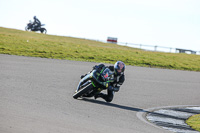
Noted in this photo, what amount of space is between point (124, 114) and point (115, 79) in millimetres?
1544

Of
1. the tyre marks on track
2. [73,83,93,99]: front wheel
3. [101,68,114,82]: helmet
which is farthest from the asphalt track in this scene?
[101,68,114,82]: helmet

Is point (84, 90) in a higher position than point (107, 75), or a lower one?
lower

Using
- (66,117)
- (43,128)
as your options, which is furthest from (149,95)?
(43,128)

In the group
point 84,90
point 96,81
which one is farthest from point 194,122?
point 84,90

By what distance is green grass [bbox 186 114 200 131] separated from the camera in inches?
328

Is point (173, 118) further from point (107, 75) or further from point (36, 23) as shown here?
point (36, 23)

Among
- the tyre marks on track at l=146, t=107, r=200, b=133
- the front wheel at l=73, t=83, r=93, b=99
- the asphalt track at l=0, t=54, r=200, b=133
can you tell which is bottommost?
the tyre marks on track at l=146, t=107, r=200, b=133

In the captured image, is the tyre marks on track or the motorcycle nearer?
the tyre marks on track

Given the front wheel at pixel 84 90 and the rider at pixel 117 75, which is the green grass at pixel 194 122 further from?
the front wheel at pixel 84 90

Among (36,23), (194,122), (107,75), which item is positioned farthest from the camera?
(36,23)

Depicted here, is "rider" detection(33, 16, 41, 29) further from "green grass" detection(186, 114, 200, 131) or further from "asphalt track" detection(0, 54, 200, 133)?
"green grass" detection(186, 114, 200, 131)

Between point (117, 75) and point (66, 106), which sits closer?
point (66, 106)

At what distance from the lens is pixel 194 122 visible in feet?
29.5

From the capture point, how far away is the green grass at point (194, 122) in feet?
27.3
